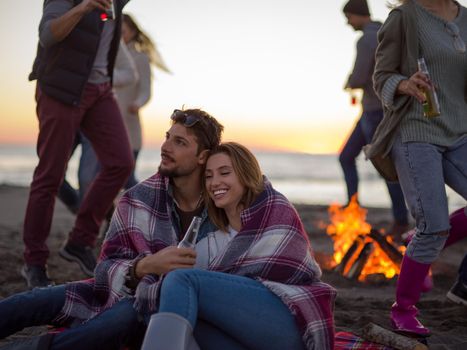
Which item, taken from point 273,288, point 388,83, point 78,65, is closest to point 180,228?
point 273,288

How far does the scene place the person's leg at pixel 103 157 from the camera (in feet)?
15.6

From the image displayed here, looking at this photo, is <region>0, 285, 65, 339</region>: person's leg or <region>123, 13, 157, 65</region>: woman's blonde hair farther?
<region>123, 13, 157, 65</region>: woman's blonde hair

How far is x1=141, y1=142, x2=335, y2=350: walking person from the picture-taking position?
2611 millimetres

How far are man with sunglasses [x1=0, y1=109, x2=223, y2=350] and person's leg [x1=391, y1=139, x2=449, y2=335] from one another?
1059 millimetres

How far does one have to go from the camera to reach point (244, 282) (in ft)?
9.33

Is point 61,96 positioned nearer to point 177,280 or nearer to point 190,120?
point 190,120

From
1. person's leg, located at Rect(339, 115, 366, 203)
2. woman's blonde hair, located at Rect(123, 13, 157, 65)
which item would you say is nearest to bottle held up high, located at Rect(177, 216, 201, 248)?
person's leg, located at Rect(339, 115, 366, 203)

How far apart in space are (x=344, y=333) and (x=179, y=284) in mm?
1328

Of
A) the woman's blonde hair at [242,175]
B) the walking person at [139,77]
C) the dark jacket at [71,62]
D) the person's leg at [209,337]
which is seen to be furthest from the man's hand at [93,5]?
the walking person at [139,77]

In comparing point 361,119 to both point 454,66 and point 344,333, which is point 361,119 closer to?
point 454,66

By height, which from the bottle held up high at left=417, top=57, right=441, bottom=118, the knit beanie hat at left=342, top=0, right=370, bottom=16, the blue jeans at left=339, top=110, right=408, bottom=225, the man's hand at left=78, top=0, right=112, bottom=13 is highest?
the knit beanie hat at left=342, top=0, right=370, bottom=16

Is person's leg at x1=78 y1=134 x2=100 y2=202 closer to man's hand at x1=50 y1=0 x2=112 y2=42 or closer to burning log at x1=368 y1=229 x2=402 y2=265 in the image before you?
man's hand at x1=50 y1=0 x2=112 y2=42

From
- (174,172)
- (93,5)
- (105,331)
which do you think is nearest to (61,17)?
(93,5)

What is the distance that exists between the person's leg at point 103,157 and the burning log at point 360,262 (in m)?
2.17
